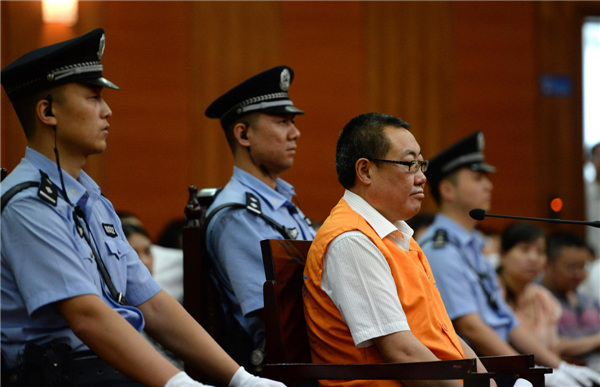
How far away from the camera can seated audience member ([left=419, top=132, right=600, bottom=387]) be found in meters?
3.40

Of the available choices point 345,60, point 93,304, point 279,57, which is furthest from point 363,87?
point 93,304

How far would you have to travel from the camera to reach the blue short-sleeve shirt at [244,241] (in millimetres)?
2432

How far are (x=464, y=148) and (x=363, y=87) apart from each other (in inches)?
120

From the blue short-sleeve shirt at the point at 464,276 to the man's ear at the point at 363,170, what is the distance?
4.68 ft

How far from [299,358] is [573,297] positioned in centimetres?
313

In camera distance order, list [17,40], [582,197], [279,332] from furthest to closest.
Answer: [582,197]
[17,40]
[279,332]

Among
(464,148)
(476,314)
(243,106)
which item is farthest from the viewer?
(464,148)

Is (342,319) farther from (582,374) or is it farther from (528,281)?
(528,281)

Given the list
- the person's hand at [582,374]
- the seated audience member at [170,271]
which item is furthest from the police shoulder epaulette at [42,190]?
the person's hand at [582,374]

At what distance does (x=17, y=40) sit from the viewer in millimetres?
5914

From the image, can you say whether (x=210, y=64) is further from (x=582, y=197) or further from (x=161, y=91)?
(x=582, y=197)

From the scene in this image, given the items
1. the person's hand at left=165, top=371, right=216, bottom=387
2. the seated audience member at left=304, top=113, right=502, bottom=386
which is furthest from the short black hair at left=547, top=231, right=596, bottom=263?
the person's hand at left=165, top=371, right=216, bottom=387

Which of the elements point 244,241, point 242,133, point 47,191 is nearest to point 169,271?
point 242,133

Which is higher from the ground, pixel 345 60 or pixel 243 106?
pixel 345 60
